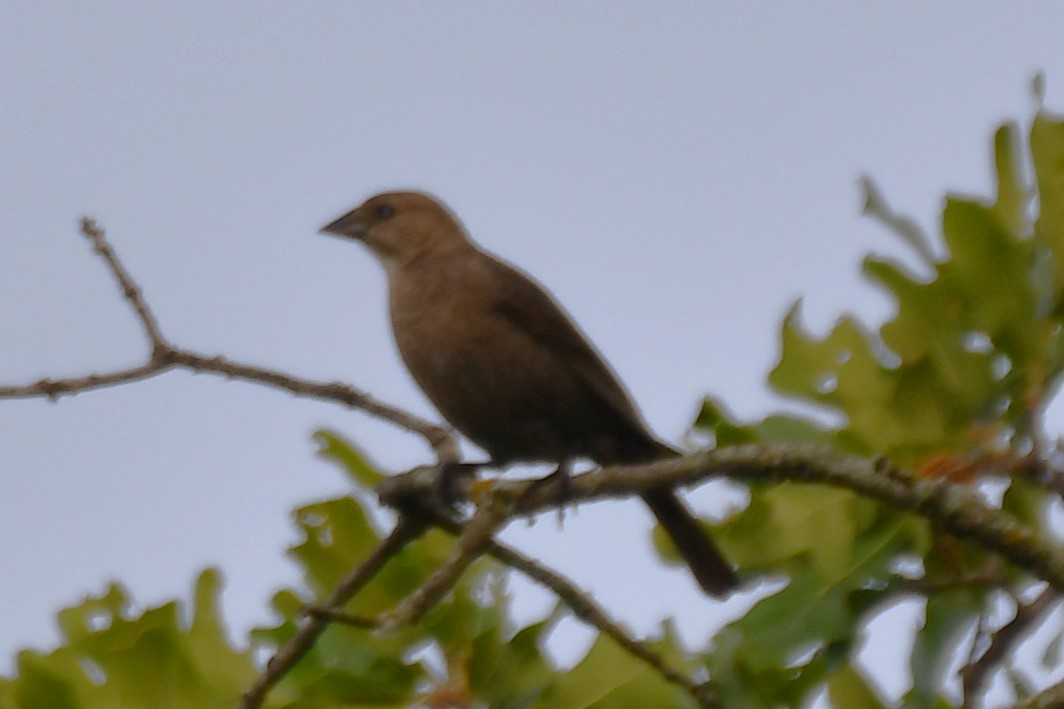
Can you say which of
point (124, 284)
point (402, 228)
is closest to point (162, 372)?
point (124, 284)

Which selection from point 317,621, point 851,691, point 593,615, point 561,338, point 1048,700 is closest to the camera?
point 1048,700

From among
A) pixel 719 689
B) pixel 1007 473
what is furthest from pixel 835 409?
pixel 719 689

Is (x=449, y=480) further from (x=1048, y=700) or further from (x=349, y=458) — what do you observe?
(x=1048, y=700)

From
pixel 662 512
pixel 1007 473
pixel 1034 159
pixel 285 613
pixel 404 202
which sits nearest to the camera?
pixel 1007 473

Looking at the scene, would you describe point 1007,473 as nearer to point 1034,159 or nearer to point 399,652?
point 1034,159

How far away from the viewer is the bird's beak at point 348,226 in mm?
5906

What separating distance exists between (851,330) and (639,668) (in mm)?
879

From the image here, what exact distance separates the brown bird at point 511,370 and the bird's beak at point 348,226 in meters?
0.71

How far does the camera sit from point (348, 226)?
5953 millimetres

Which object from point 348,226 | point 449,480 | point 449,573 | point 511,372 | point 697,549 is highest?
point 348,226

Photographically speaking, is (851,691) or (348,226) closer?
(851,691)

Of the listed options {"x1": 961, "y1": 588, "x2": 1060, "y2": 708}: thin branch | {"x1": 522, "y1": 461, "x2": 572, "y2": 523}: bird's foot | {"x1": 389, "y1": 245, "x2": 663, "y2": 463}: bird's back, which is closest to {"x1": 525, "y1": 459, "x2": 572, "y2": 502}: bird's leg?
{"x1": 522, "y1": 461, "x2": 572, "y2": 523}: bird's foot

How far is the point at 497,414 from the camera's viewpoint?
472 cm

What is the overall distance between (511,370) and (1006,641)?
2132mm
